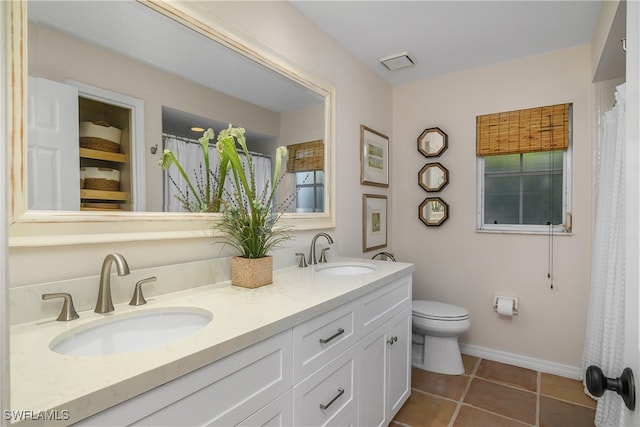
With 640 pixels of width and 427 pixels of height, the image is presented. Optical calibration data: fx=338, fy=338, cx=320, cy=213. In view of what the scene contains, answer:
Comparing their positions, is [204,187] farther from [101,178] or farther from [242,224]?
[101,178]

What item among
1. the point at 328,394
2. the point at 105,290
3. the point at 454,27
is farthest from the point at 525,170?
the point at 105,290

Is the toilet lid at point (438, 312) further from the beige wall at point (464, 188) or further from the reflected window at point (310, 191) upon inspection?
the reflected window at point (310, 191)

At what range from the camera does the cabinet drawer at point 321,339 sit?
1.12 meters

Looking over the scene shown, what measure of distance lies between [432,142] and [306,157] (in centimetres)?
138

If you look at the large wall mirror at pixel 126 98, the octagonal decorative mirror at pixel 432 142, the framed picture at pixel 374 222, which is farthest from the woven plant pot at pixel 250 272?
the octagonal decorative mirror at pixel 432 142

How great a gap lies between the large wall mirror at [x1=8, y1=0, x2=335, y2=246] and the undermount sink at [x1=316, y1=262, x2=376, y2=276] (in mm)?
759

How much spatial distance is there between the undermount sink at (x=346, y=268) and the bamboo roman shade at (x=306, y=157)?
24.2 inches

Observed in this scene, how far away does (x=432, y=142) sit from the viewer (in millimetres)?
2941

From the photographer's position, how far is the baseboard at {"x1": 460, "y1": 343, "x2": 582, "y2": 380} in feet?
8.02

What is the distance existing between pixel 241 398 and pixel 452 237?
2409 mm

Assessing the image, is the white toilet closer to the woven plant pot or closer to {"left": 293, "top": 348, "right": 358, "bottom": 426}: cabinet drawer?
{"left": 293, "top": 348, "right": 358, "bottom": 426}: cabinet drawer

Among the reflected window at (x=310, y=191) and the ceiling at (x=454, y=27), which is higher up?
the ceiling at (x=454, y=27)

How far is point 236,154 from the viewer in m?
1.54

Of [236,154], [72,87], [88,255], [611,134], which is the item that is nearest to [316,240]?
[236,154]
